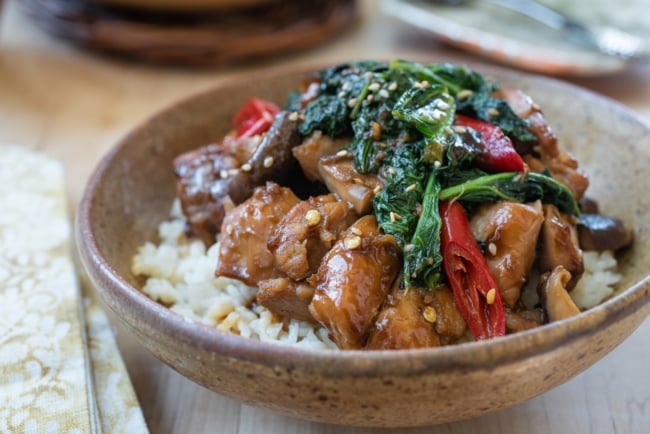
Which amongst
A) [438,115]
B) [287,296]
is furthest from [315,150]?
[287,296]

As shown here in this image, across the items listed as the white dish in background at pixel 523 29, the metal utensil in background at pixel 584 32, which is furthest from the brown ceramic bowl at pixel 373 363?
the metal utensil in background at pixel 584 32

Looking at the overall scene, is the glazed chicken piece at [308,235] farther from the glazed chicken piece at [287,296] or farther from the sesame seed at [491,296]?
the sesame seed at [491,296]

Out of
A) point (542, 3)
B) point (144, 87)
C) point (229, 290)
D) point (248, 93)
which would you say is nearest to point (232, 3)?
point (144, 87)

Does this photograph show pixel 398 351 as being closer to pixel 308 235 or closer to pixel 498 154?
pixel 308 235

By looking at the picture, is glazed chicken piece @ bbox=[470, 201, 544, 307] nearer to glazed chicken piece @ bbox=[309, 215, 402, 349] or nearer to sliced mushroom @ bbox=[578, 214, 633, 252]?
glazed chicken piece @ bbox=[309, 215, 402, 349]

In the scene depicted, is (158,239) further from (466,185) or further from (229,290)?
(466,185)
